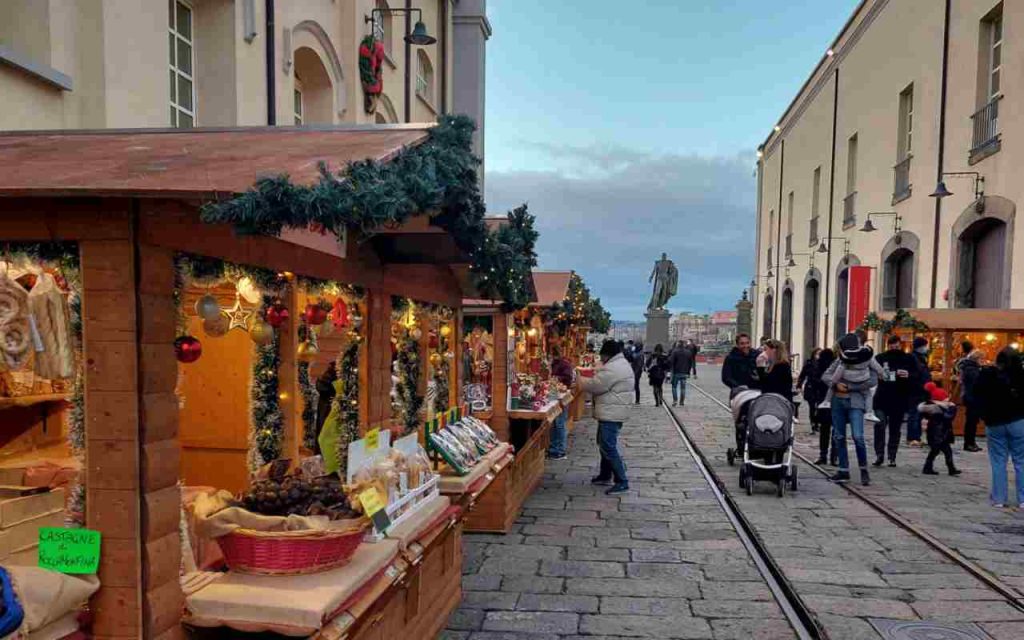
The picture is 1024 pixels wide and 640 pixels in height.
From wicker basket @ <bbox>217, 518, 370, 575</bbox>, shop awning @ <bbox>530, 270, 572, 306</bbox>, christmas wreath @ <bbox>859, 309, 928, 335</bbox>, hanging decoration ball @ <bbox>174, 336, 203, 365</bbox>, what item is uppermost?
shop awning @ <bbox>530, 270, 572, 306</bbox>

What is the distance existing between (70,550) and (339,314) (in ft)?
7.50

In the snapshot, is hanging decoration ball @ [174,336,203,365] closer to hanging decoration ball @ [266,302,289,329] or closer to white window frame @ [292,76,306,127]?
hanging decoration ball @ [266,302,289,329]

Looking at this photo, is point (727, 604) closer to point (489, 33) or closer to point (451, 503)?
point (451, 503)

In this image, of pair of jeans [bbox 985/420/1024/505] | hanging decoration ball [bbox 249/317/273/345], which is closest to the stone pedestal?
pair of jeans [bbox 985/420/1024/505]

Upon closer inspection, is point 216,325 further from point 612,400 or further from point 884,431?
point 884,431

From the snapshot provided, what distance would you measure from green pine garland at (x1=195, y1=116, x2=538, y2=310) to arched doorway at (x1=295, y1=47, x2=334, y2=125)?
6.82 metres

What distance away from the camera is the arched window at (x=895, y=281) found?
1883 cm

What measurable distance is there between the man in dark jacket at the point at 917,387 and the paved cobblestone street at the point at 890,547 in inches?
50.9

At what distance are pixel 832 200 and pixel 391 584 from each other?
25722mm

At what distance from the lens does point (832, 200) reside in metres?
25.1

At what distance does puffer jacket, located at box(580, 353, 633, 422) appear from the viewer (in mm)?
7758

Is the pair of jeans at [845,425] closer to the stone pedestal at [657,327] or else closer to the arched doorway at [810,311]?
the arched doorway at [810,311]

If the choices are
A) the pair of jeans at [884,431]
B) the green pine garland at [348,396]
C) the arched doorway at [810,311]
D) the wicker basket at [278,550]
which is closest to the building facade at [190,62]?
the green pine garland at [348,396]

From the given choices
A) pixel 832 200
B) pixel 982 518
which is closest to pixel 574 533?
pixel 982 518
